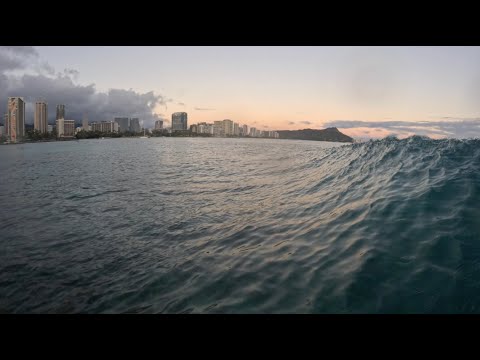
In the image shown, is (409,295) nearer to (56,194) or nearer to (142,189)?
(142,189)

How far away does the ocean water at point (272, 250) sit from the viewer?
17.7 feet

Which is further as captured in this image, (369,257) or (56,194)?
(56,194)

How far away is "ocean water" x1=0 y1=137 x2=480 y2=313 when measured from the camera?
5406mm

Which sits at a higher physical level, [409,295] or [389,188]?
[389,188]

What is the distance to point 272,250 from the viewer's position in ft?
25.6

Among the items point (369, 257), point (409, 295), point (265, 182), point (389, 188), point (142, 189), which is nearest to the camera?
point (409, 295)

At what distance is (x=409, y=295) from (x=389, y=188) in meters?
6.61

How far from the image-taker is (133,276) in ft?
22.6

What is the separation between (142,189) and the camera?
18.9 m
